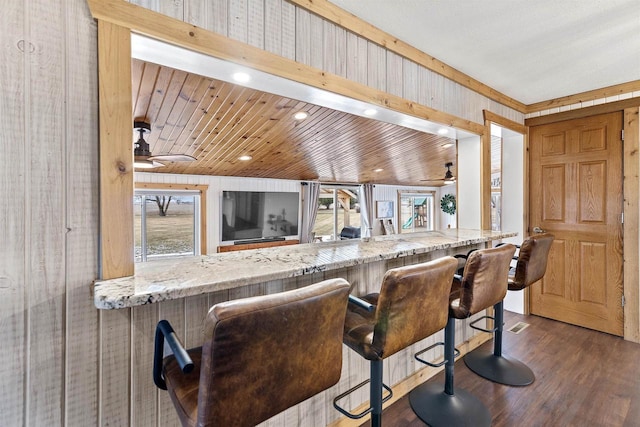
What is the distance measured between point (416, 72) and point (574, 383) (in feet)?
7.95

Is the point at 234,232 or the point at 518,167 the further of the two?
the point at 234,232

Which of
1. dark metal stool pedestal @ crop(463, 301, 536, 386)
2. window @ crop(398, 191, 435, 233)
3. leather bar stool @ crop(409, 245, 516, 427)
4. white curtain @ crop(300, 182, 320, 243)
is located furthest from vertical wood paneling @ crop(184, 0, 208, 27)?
window @ crop(398, 191, 435, 233)

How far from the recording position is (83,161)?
0.96 meters

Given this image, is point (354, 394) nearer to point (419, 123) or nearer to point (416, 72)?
point (419, 123)

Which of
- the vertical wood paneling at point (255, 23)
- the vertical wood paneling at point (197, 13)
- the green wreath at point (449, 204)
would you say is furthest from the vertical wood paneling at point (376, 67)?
the green wreath at point (449, 204)

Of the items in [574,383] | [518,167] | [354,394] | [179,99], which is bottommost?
[574,383]

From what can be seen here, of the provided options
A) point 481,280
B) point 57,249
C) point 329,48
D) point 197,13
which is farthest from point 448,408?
point 197,13

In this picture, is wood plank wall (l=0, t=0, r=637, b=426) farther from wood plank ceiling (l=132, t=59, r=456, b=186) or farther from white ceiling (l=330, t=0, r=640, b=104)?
white ceiling (l=330, t=0, r=640, b=104)

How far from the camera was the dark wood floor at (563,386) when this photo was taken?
1.75 m

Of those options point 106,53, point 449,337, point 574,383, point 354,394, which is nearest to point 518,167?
point 574,383

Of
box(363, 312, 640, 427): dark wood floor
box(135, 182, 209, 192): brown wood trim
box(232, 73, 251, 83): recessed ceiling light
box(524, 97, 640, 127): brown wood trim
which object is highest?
box(524, 97, 640, 127): brown wood trim

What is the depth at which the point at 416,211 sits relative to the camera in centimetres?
935

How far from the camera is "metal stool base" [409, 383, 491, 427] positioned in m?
1.68

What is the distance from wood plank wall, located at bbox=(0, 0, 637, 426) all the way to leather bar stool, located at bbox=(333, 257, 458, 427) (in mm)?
763
